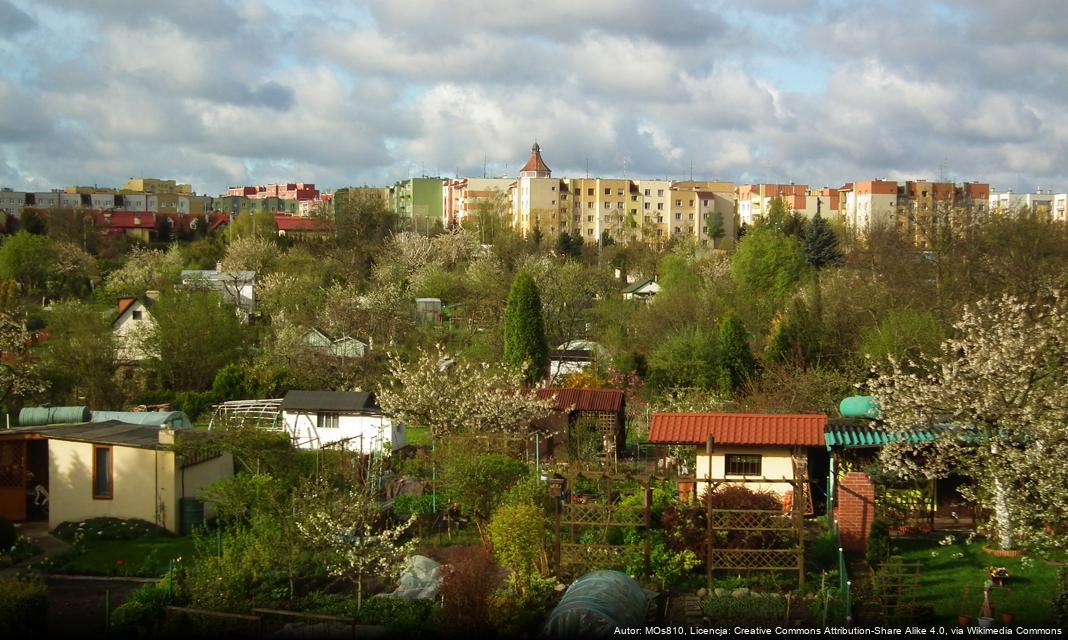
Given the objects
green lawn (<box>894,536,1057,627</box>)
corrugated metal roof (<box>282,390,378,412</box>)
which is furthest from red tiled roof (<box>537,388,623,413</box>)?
green lawn (<box>894,536,1057,627</box>)

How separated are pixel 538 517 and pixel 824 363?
1945 cm

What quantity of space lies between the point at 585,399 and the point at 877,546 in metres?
11.2

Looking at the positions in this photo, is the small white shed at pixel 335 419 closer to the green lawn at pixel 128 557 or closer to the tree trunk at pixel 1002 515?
the green lawn at pixel 128 557

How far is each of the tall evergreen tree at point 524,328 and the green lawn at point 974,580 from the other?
17.5m

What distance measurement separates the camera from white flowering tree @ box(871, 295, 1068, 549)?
13609mm

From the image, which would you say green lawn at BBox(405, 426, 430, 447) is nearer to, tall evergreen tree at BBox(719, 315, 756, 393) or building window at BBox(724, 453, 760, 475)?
tall evergreen tree at BBox(719, 315, 756, 393)

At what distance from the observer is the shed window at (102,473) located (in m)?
18.2

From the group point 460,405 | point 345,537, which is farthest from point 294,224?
point 345,537

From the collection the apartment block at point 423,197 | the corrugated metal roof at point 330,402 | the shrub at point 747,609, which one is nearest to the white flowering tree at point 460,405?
the corrugated metal roof at point 330,402

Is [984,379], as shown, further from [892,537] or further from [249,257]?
[249,257]

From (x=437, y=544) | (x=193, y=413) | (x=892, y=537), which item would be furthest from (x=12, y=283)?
(x=892, y=537)

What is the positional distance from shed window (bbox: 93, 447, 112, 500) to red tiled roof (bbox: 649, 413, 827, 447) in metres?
10.2

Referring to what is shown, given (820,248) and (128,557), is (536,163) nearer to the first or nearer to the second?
(820,248)

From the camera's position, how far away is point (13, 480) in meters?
19.1
